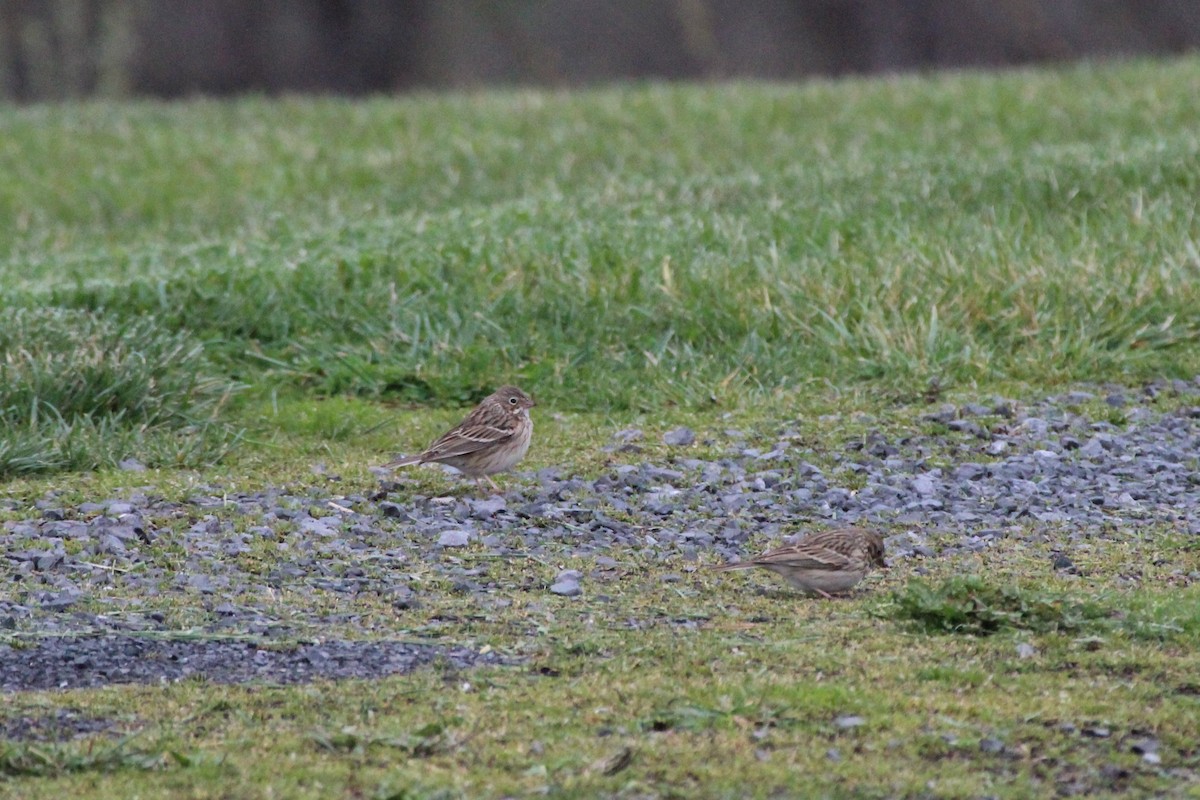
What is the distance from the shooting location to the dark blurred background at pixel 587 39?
2911cm

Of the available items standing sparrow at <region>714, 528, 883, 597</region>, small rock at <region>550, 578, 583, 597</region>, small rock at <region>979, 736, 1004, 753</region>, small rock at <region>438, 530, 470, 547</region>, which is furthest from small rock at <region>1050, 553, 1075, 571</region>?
small rock at <region>438, 530, 470, 547</region>

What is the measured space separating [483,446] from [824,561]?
2.18 meters

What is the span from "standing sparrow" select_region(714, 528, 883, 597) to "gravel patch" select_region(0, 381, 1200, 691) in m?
0.58

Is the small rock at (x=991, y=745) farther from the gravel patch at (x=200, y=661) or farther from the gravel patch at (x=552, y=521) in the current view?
the gravel patch at (x=552, y=521)

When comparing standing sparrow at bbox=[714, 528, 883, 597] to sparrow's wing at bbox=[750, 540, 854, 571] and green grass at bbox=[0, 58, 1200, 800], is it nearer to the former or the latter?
sparrow's wing at bbox=[750, 540, 854, 571]

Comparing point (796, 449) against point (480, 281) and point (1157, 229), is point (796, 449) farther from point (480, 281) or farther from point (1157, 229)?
point (1157, 229)

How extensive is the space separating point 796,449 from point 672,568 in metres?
1.89

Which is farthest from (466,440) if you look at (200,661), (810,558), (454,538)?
(200,661)

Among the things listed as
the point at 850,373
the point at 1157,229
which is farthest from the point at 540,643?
the point at 1157,229

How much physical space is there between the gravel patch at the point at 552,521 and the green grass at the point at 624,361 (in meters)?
0.11

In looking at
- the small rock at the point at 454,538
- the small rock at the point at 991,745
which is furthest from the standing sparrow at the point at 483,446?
the small rock at the point at 991,745

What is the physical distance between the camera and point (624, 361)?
10.2m

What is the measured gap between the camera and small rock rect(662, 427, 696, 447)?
29.1 ft

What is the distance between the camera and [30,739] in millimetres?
4855
